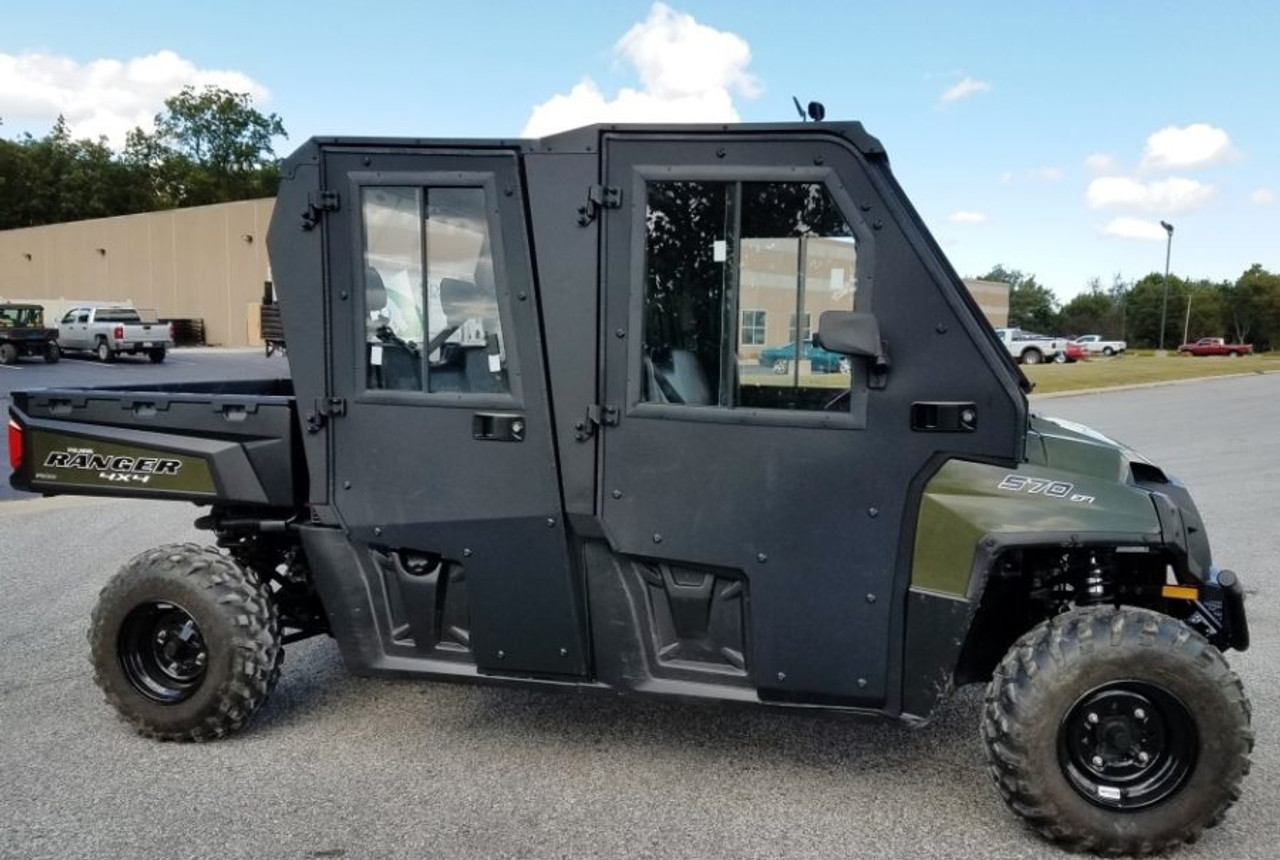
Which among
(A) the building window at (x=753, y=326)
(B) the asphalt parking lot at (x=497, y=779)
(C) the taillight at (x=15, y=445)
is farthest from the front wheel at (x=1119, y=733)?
(C) the taillight at (x=15, y=445)

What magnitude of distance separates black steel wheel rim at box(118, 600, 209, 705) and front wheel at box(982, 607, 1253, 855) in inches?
123

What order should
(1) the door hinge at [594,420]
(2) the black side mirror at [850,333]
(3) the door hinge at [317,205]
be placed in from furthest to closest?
(3) the door hinge at [317,205] < (1) the door hinge at [594,420] < (2) the black side mirror at [850,333]

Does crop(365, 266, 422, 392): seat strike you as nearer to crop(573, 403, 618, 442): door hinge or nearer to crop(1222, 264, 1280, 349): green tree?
crop(573, 403, 618, 442): door hinge

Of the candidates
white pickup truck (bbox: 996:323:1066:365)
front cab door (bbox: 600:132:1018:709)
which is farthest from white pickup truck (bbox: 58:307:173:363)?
white pickup truck (bbox: 996:323:1066:365)

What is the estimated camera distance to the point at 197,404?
4.34 meters

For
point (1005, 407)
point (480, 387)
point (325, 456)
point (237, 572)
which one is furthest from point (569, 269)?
point (237, 572)

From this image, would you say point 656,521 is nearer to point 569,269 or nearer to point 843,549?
point 843,549

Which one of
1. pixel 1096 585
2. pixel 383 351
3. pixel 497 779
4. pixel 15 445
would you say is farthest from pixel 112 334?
pixel 1096 585

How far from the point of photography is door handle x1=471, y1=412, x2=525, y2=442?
3781 mm

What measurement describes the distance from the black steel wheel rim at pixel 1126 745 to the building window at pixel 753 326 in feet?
5.11

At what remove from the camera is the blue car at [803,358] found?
3.53m

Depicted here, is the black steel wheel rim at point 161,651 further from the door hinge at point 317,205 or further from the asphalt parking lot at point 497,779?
the door hinge at point 317,205

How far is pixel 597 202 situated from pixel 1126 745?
2.50m

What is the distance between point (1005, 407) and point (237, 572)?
3025 millimetres
